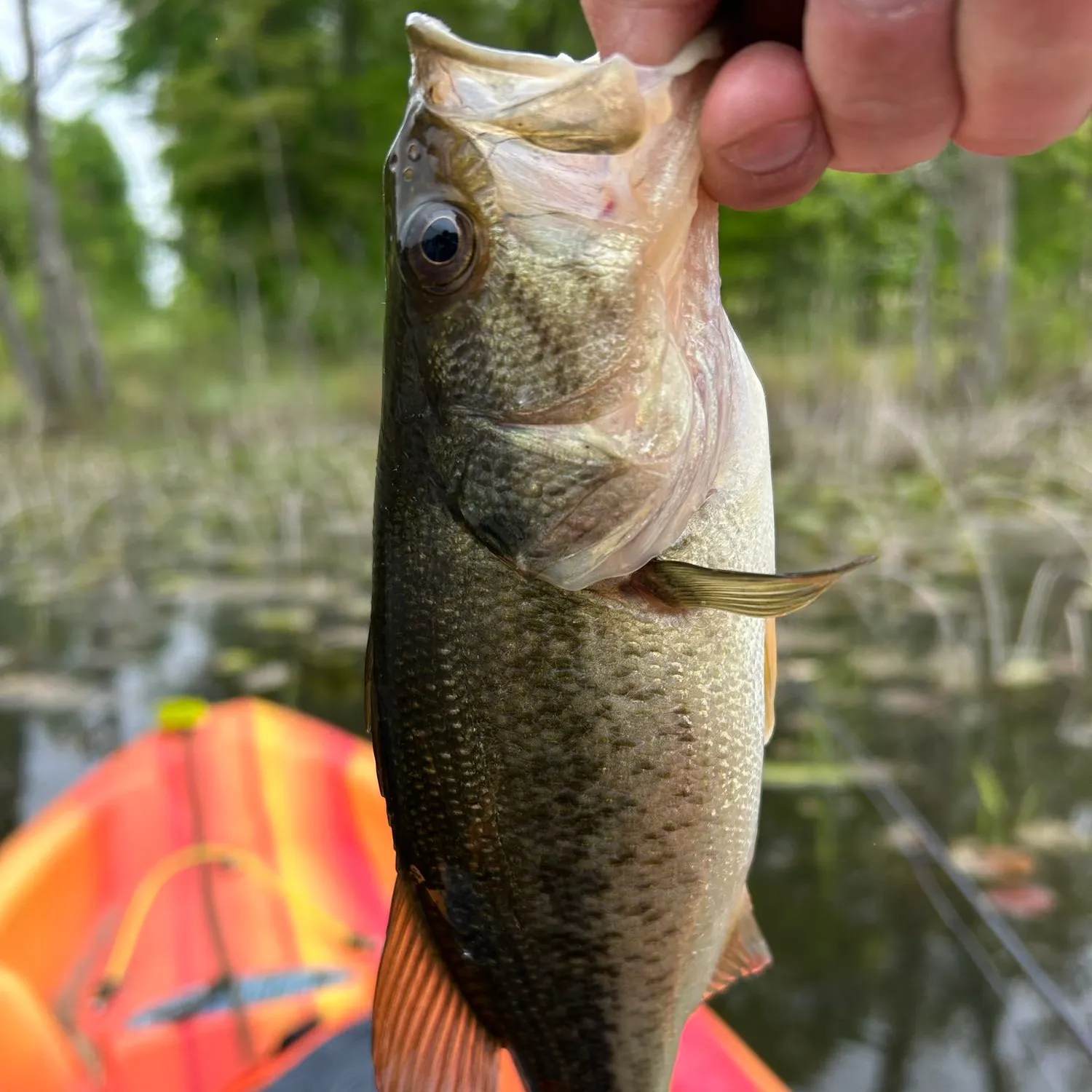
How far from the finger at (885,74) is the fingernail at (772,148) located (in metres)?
0.03

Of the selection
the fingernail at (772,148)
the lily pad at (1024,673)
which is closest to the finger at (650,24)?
the fingernail at (772,148)

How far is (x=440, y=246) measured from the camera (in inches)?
42.1

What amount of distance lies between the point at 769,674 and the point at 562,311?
58 cm

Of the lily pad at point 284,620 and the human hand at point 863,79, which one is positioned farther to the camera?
the lily pad at point 284,620

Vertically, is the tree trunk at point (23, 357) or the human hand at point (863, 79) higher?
the human hand at point (863, 79)

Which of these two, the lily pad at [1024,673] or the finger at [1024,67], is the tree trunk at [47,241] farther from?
the finger at [1024,67]

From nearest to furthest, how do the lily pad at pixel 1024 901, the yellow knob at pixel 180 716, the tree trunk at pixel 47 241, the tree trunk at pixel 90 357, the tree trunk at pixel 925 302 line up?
1. the lily pad at pixel 1024 901
2. the yellow knob at pixel 180 716
3. the tree trunk at pixel 925 302
4. the tree trunk at pixel 47 241
5. the tree trunk at pixel 90 357

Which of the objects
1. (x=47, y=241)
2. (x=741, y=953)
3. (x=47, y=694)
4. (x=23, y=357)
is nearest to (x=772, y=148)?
(x=741, y=953)

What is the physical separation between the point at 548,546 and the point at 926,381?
11403 mm

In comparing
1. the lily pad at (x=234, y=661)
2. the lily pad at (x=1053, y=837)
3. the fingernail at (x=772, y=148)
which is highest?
the fingernail at (x=772, y=148)

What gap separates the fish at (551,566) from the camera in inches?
41.3

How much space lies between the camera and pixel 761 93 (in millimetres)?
977

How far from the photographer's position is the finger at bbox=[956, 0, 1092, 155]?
834 millimetres

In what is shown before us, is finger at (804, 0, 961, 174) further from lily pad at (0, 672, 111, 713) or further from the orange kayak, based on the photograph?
lily pad at (0, 672, 111, 713)
